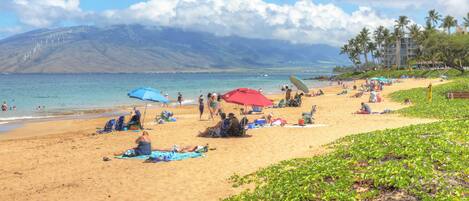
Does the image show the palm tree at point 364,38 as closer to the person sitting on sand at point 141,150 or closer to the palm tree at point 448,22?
the palm tree at point 448,22

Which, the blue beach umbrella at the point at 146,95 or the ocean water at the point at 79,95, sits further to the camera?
the ocean water at the point at 79,95

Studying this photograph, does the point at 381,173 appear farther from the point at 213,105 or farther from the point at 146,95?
the point at 213,105

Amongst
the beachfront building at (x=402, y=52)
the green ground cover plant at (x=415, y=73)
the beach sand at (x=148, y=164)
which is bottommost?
the beach sand at (x=148, y=164)

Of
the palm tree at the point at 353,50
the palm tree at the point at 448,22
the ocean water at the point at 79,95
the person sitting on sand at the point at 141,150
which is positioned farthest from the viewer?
the palm tree at the point at 353,50

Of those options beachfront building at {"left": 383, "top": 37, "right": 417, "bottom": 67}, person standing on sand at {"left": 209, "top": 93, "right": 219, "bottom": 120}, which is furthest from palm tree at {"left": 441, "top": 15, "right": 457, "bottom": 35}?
person standing on sand at {"left": 209, "top": 93, "right": 219, "bottom": 120}

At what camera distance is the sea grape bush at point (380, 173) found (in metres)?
9.02

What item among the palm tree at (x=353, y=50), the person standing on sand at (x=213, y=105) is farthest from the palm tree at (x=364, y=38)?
the person standing on sand at (x=213, y=105)

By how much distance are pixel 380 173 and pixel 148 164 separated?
24.9 feet

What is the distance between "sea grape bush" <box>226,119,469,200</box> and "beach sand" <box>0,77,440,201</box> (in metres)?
1.28

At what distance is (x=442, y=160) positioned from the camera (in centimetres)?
1024

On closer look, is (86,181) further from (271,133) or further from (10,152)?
(271,133)

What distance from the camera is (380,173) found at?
9875 mm

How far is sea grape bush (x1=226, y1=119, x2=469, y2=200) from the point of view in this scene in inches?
355

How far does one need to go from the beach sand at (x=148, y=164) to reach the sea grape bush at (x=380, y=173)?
128 centimetres
